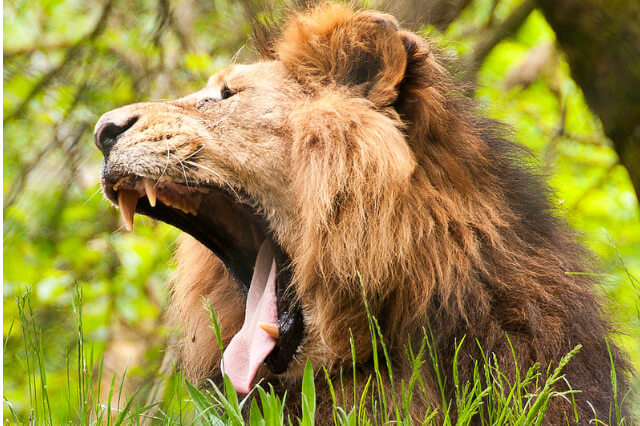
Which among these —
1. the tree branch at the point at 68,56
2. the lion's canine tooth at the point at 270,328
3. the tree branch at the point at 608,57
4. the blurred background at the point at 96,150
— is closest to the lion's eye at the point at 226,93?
the lion's canine tooth at the point at 270,328

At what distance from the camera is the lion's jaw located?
282 cm

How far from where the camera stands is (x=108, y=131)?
9.36ft

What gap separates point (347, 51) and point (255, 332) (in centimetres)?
111

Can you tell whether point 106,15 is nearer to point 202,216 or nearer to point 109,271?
point 109,271

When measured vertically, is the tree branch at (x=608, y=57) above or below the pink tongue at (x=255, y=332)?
above

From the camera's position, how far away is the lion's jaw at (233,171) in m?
2.82

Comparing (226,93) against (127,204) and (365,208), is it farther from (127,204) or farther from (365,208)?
(365,208)

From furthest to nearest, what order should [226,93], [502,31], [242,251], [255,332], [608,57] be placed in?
[502,31], [608,57], [242,251], [226,93], [255,332]

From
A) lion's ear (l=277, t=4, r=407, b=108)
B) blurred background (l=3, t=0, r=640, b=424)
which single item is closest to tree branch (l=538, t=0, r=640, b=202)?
lion's ear (l=277, t=4, r=407, b=108)

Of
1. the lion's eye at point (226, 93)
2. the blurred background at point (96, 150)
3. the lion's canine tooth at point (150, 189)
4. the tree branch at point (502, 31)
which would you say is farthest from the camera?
the tree branch at point (502, 31)

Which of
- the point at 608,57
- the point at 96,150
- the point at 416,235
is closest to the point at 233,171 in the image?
the point at 416,235

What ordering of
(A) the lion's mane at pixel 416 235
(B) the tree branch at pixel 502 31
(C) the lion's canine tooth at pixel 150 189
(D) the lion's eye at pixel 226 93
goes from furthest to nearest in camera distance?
(B) the tree branch at pixel 502 31 → (D) the lion's eye at pixel 226 93 → (C) the lion's canine tooth at pixel 150 189 → (A) the lion's mane at pixel 416 235

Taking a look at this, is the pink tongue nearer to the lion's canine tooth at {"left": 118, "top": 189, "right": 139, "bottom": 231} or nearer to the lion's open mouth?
the lion's open mouth

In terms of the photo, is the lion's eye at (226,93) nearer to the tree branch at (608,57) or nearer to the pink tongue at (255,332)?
the pink tongue at (255,332)
